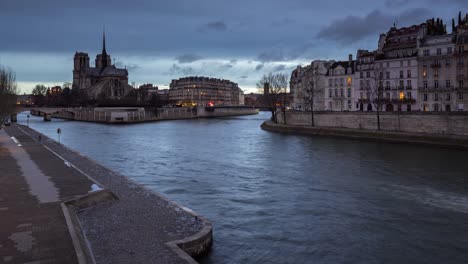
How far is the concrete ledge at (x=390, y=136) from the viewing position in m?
38.8

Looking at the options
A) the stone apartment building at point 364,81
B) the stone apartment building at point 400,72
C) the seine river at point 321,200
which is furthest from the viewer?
the stone apartment building at point 364,81

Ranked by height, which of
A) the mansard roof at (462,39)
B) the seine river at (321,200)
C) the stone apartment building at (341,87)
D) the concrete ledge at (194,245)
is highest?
the mansard roof at (462,39)

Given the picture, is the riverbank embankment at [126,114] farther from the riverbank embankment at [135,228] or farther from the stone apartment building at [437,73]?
the riverbank embankment at [135,228]

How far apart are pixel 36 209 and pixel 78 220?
1.60 metres

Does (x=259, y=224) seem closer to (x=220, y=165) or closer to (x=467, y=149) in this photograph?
(x=220, y=165)

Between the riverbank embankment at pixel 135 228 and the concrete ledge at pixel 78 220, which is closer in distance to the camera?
the concrete ledge at pixel 78 220

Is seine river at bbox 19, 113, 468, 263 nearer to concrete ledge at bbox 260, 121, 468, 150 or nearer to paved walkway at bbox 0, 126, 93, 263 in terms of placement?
concrete ledge at bbox 260, 121, 468, 150

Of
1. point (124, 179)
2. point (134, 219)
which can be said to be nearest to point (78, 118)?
point (124, 179)

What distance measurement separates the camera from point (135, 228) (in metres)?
11.5

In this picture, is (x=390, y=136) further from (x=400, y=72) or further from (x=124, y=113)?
(x=124, y=113)

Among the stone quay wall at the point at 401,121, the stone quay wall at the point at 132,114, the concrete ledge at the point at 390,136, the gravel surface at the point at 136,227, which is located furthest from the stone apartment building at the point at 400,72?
the stone quay wall at the point at 132,114

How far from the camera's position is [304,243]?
12.8 meters

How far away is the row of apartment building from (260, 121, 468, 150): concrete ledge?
4.43 meters

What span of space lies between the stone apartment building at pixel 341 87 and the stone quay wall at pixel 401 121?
768 cm
